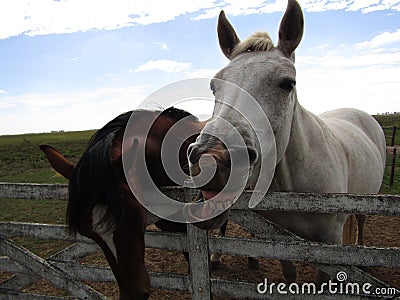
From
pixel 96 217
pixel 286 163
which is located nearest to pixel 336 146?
pixel 286 163

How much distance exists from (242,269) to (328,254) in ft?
8.43

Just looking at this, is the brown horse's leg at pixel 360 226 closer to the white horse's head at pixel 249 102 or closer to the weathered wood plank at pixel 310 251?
the weathered wood plank at pixel 310 251

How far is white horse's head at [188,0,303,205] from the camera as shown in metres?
1.67

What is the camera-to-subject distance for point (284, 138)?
2371mm

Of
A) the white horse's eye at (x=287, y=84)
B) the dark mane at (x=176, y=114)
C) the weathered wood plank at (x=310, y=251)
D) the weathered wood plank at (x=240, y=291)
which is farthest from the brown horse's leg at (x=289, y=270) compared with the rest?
the white horse's eye at (x=287, y=84)

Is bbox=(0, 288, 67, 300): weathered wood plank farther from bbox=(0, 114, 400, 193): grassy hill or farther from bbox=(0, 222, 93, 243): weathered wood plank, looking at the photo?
bbox=(0, 114, 400, 193): grassy hill

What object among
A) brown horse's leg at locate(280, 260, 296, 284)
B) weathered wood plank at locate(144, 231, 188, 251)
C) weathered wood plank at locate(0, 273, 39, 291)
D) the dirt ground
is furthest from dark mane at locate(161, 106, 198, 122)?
the dirt ground

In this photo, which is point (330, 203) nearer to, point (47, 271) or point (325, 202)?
point (325, 202)

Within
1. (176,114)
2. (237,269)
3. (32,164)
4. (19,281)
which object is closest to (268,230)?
(176,114)

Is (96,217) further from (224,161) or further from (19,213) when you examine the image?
(19,213)

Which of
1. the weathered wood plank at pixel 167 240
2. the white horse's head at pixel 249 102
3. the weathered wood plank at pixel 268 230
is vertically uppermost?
the white horse's head at pixel 249 102

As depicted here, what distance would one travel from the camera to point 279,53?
230 cm

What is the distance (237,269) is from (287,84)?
3347 millimetres

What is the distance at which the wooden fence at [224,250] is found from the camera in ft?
7.38
